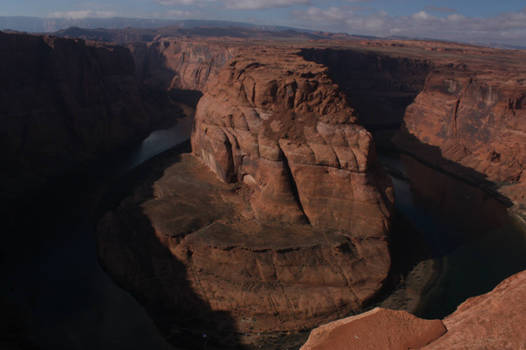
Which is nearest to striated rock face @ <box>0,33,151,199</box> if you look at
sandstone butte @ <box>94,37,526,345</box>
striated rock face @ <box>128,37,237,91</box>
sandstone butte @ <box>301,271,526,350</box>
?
sandstone butte @ <box>94,37,526,345</box>

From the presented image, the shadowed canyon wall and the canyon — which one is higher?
the shadowed canyon wall

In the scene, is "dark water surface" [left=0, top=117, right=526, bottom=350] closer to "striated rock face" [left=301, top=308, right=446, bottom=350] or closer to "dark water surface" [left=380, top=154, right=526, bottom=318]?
"dark water surface" [left=380, top=154, right=526, bottom=318]

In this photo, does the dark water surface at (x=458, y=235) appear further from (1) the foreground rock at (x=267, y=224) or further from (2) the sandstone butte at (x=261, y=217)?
(1) the foreground rock at (x=267, y=224)

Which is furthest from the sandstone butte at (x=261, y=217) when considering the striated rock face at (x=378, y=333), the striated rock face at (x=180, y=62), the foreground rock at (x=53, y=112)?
the striated rock face at (x=180, y=62)

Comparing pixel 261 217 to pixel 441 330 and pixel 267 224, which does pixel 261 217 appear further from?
pixel 441 330

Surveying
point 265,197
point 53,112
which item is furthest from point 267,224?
point 53,112

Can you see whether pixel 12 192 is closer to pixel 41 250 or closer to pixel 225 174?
pixel 41 250

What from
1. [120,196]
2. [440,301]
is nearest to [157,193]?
[120,196]

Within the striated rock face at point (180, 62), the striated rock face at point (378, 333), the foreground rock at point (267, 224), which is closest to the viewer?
the striated rock face at point (378, 333)
